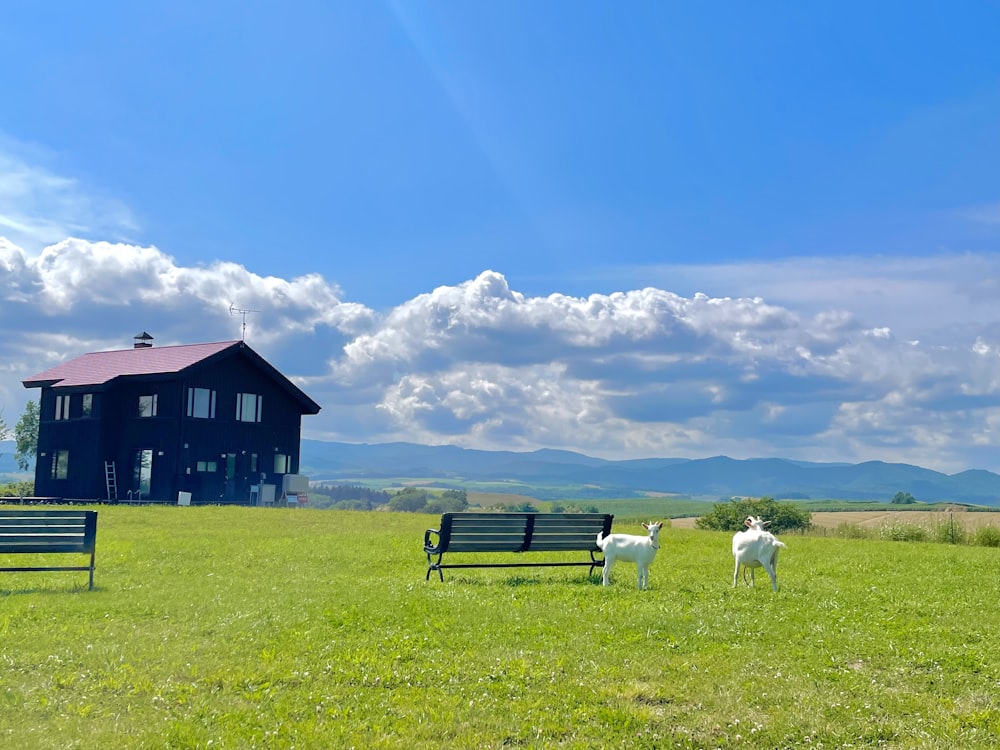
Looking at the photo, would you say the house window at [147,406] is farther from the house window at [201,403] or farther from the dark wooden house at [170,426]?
the house window at [201,403]

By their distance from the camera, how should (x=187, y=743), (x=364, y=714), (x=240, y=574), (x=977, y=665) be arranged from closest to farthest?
1. (x=187, y=743)
2. (x=364, y=714)
3. (x=977, y=665)
4. (x=240, y=574)

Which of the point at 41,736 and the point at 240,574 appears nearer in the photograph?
the point at 41,736

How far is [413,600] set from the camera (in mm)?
11250

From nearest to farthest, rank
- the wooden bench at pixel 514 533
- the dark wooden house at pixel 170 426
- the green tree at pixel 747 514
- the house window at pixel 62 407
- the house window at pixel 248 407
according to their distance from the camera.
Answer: the wooden bench at pixel 514 533, the green tree at pixel 747 514, the dark wooden house at pixel 170 426, the house window at pixel 248 407, the house window at pixel 62 407

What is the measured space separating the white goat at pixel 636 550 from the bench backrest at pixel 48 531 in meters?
6.99

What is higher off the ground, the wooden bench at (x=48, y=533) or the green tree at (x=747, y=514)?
the wooden bench at (x=48, y=533)

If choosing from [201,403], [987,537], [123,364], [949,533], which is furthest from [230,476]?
[987,537]

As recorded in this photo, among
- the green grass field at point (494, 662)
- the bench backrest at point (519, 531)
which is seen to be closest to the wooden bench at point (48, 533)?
the green grass field at point (494, 662)

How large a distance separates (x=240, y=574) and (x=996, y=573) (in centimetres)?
1255

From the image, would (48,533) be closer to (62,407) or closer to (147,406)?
(147,406)

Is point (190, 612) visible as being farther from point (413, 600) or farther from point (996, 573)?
point (996, 573)

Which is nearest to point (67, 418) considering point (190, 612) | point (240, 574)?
point (240, 574)

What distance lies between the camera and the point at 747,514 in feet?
119

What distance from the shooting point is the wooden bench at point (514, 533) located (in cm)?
1398
